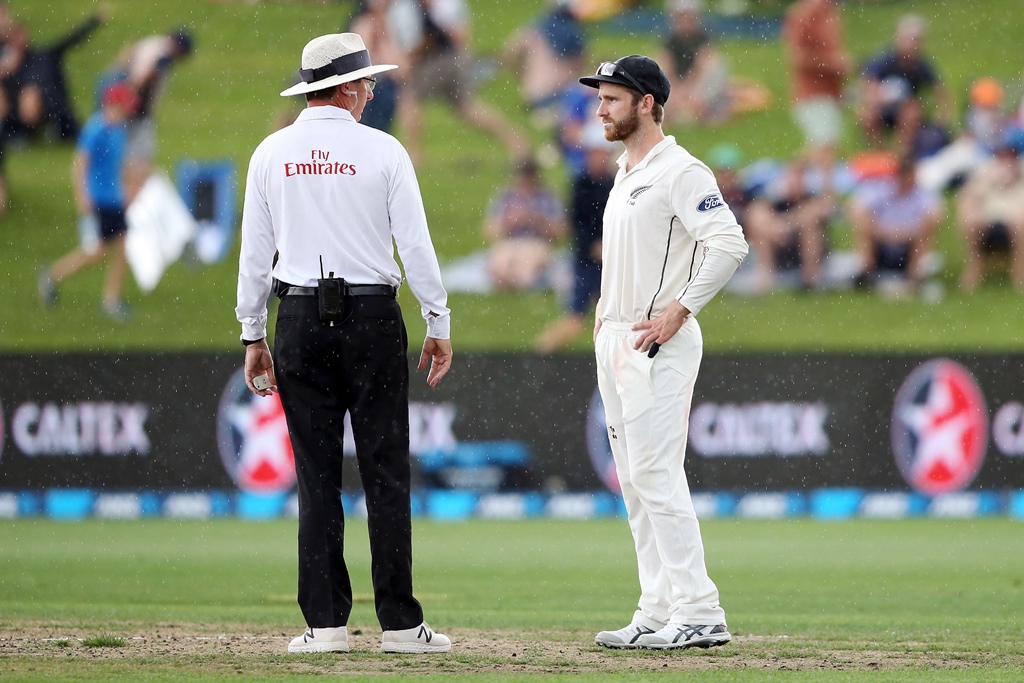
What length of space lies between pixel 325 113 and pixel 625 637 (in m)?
2.54

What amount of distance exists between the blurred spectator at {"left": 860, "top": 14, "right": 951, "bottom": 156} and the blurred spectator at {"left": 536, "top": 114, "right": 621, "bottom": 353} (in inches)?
151

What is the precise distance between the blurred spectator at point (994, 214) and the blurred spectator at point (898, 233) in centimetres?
44

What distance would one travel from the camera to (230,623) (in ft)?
25.0

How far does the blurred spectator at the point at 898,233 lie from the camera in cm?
1852

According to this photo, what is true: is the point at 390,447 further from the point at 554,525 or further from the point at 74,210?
the point at 74,210

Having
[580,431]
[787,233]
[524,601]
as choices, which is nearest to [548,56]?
[787,233]

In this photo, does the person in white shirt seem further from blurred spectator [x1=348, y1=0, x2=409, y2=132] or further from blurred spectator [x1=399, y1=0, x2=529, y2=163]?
blurred spectator [x1=399, y1=0, x2=529, y2=163]

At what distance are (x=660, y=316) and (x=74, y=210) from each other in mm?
13335

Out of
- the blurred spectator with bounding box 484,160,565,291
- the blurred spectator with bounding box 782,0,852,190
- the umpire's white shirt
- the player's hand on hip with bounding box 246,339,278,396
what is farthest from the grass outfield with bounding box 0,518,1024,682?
the blurred spectator with bounding box 782,0,852,190

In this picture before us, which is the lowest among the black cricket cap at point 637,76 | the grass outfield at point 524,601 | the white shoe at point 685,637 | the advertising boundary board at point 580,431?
the grass outfield at point 524,601

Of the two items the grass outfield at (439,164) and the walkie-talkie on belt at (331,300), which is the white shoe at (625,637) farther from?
the grass outfield at (439,164)

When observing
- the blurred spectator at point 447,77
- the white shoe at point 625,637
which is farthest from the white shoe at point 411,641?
the blurred spectator at point 447,77

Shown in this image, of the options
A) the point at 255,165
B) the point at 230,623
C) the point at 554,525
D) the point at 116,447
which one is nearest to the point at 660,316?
the point at 255,165

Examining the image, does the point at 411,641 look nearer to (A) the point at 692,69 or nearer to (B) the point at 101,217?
(B) the point at 101,217
